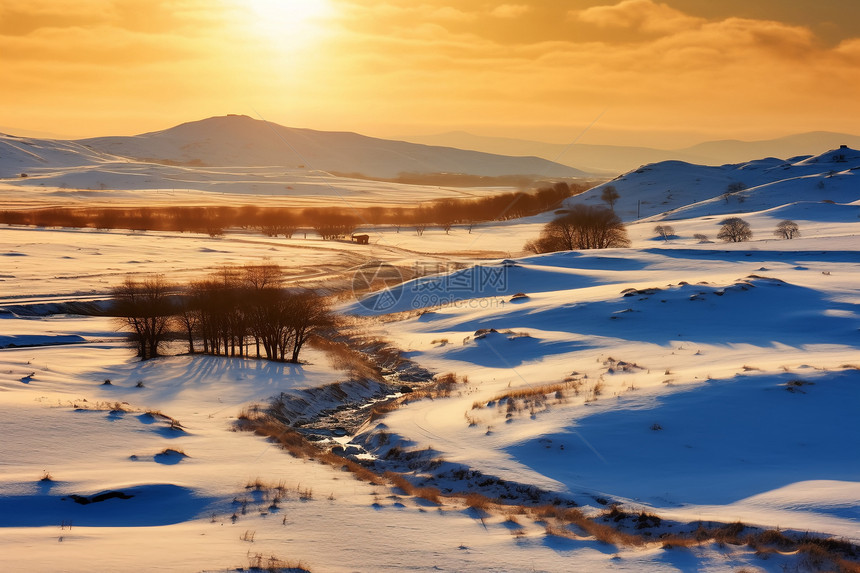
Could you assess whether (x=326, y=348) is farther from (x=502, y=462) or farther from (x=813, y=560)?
(x=813, y=560)

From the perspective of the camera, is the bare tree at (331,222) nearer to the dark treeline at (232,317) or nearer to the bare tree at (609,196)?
the bare tree at (609,196)

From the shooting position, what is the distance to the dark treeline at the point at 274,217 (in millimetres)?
133875

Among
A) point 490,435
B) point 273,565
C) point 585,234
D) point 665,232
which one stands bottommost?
point 490,435

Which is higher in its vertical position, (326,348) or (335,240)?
(335,240)

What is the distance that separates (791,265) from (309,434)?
2097 inches

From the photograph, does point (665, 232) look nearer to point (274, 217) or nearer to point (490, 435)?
point (490, 435)

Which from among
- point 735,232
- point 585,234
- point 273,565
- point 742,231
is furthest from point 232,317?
point 742,231

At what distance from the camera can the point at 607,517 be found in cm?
1916

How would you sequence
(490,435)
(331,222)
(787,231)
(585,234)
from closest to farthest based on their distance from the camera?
(490,435) < (787,231) < (585,234) < (331,222)

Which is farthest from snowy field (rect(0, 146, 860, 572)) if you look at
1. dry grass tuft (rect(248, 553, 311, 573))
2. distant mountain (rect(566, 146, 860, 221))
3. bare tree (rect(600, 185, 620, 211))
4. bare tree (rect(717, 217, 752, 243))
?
bare tree (rect(600, 185, 620, 211))

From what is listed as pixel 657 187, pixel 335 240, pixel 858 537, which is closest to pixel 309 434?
pixel 858 537

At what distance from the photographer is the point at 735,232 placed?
312 feet

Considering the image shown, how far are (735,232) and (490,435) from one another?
81241 mm

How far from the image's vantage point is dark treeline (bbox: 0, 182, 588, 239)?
439 ft
